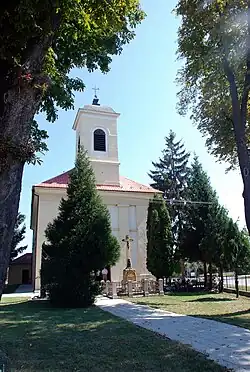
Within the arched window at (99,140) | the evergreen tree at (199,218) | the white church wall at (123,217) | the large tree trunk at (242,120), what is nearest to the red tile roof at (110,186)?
the white church wall at (123,217)

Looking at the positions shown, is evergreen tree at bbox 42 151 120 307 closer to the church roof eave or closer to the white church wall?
the white church wall

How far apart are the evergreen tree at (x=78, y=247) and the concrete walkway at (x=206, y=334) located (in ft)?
10.8

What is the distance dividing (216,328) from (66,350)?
3.90 metres

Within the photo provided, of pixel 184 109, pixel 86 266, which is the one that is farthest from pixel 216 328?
pixel 184 109

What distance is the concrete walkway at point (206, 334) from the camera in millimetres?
5605

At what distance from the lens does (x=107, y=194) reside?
28906 mm

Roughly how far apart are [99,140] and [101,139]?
22 centimetres

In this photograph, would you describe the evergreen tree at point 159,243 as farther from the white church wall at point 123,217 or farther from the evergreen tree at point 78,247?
the evergreen tree at point 78,247

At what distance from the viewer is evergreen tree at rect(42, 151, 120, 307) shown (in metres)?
14.2

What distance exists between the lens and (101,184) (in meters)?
30.4

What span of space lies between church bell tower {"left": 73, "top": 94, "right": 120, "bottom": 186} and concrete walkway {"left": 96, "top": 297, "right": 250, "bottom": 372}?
20.3 m

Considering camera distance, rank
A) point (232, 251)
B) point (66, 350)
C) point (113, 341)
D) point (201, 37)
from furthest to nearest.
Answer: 1. point (232, 251)
2. point (201, 37)
3. point (113, 341)
4. point (66, 350)

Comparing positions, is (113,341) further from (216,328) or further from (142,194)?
(142,194)

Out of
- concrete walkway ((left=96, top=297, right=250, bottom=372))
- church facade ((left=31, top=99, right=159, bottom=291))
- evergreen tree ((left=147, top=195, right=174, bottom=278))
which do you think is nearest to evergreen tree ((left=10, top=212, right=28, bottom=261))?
church facade ((left=31, top=99, right=159, bottom=291))
